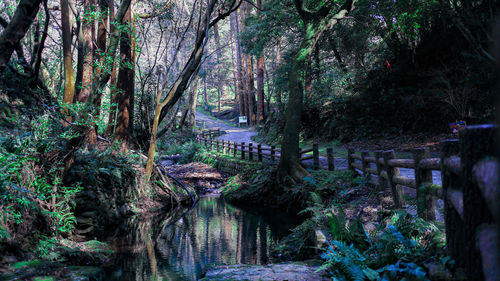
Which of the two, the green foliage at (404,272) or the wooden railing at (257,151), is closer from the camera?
the green foliage at (404,272)

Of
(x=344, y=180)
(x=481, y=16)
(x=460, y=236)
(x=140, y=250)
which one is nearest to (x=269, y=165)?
(x=344, y=180)

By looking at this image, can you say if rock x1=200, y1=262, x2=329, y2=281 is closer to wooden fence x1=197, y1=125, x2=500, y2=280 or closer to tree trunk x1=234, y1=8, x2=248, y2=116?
wooden fence x1=197, y1=125, x2=500, y2=280

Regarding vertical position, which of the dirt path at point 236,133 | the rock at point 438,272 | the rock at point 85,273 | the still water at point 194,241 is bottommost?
the still water at point 194,241

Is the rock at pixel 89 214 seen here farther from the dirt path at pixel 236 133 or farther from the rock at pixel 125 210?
the dirt path at pixel 236 133

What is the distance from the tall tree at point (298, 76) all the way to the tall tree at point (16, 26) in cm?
782

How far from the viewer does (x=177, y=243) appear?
28.4 ft

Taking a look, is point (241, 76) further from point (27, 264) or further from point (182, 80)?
point (27, 264)

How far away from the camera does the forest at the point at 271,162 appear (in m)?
3.83

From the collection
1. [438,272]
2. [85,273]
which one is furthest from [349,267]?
[85,273]

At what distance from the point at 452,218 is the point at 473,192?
601 mm

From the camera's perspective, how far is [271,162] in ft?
45.3

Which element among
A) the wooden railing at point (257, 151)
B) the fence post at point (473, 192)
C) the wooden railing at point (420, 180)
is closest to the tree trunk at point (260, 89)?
the wooden railing at point (257, 151)

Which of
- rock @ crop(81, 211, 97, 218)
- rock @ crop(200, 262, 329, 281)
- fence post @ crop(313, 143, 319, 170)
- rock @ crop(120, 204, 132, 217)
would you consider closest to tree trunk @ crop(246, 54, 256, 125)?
fence post @ crop(313, 143, 319, 170)

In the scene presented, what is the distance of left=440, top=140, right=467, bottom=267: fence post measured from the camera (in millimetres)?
2949
